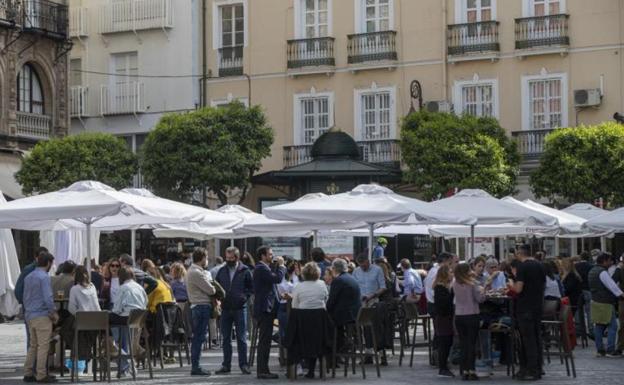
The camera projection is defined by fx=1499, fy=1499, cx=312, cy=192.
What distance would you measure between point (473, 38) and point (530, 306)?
25453 mm

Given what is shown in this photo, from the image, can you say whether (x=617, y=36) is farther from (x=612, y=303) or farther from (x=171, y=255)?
(x=612, y=303)

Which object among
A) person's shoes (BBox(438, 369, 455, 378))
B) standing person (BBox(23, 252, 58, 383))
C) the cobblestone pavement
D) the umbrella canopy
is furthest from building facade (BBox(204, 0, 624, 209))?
standing person (BBox(23, 252, 58, 383))

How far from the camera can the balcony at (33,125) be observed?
46.3 metres

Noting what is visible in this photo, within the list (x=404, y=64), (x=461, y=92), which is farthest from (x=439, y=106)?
(x=404, y=64)

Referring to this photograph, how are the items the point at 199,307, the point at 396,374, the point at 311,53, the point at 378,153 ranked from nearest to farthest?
the point at 396,374
the point at 199,307
the point at 378,153
the point at 311,53

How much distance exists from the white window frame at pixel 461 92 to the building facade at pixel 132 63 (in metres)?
9.25

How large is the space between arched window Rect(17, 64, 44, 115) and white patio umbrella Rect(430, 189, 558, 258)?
2416 cm

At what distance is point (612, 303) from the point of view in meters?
24.7

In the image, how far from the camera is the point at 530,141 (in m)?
43.6

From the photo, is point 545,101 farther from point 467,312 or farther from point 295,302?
point 295,302

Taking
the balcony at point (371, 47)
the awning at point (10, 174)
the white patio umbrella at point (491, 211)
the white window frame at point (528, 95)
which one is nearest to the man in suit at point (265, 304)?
the white patio umbrella at point (491, 211)

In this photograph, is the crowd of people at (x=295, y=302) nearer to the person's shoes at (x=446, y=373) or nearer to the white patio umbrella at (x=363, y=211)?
the person's shoes at (x=446, y=373)

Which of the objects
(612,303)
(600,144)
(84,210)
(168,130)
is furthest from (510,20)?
(84,210)

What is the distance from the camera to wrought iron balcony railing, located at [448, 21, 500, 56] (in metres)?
44.4
